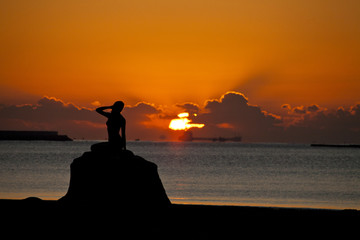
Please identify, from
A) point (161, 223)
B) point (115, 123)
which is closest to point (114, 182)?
point (161, 223)

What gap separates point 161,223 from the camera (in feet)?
55.2

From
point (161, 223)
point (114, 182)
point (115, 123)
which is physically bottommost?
point (161, 223)

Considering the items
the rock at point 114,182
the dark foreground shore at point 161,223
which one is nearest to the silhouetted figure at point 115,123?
the rock at point 114,182

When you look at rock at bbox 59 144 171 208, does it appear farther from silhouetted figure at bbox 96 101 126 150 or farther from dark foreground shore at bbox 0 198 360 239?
silhouetted figure at bbox 96 101 126 150

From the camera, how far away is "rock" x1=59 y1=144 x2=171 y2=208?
54.9 ft

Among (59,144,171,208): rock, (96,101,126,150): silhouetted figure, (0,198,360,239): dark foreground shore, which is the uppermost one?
(96,101,126,150): silhouetted figure

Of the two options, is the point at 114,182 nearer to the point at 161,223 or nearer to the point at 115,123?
the point at 161,223

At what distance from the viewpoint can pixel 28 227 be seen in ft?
51.5

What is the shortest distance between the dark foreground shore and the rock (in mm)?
239

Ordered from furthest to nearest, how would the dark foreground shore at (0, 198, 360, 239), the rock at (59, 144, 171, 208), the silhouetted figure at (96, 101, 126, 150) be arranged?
the silhouetted figure at (96, 101, 126, 150)
the rock at (59, 144, 171, 208)
the dark foreground shore at (0, 198, 360, 239)

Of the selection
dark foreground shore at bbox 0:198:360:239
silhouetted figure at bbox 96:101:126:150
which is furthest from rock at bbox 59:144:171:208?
silhouetted figure at bbox 96:101:126:150

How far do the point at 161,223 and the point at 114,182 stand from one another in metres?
1.81

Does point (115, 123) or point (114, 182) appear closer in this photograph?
point (114, 182)

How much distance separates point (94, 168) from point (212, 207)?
15.8 ft
